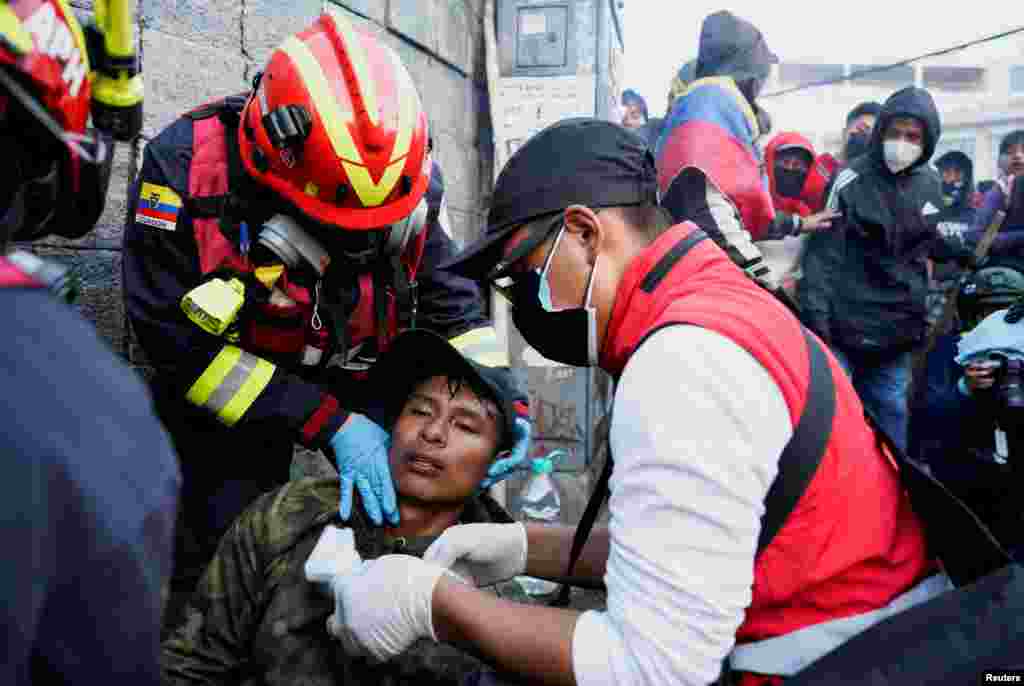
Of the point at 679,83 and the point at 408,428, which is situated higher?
the point at 679,83

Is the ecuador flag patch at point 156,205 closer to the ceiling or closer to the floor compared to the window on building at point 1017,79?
closer to the floor

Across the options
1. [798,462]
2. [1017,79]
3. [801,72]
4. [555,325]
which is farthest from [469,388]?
[1017,79]

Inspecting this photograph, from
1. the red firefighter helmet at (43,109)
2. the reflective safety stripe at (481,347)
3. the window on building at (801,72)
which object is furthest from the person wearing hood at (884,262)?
the window on building at (801,72)

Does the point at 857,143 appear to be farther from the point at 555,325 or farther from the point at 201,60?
the point at 555,325

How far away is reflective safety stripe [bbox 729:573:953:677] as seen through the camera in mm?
1487

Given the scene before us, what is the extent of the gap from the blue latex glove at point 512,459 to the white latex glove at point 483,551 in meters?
0.32

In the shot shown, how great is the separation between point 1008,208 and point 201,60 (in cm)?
483

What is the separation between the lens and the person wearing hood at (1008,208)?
5414 mm

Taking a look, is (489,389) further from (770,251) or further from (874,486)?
(770,251)

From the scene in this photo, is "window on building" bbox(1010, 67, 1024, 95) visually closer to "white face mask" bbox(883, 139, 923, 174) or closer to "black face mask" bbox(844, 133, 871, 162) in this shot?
"black face mask" bbox(844, 133, 871, 162)

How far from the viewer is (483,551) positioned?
2059 mm

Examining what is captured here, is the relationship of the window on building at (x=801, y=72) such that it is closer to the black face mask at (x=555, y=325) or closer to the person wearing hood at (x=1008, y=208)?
the person wearing hood at (x=1008, y=208)

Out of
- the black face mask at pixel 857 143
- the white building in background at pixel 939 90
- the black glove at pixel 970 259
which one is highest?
the white building in background at pixel 939 90

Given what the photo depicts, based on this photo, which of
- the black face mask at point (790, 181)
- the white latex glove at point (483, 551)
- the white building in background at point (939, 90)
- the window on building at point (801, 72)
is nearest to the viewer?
the white latex glove at point (483, 551)
